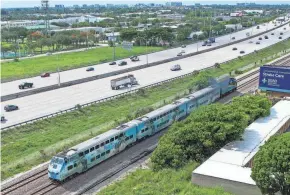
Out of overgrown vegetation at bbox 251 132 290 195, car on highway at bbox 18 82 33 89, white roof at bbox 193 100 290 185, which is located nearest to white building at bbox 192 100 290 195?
white roof at bbox 193 100 290 185

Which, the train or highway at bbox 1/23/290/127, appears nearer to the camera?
the train

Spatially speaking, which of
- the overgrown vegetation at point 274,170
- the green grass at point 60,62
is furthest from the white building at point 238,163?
the green grass at point 60,62

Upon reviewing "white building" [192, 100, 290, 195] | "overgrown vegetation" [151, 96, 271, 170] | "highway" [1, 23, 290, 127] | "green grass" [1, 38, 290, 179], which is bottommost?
"green grass" [1, 38, 290, 179]

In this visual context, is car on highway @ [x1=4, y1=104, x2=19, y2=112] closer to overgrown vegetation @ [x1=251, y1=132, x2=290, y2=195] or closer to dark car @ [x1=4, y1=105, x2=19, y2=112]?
dark car @ [x1=4, y1=105, x2=19, y2=112]

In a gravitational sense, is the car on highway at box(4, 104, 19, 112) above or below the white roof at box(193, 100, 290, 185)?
below

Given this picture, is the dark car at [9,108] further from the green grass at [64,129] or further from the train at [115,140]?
the train at [115,140]

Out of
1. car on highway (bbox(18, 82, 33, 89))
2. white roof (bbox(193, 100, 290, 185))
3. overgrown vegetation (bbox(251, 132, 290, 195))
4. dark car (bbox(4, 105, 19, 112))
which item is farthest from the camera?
car on highway (bbox(18, 82, 33, 89))

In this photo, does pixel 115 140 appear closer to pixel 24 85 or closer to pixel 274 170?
pixel 274 170
